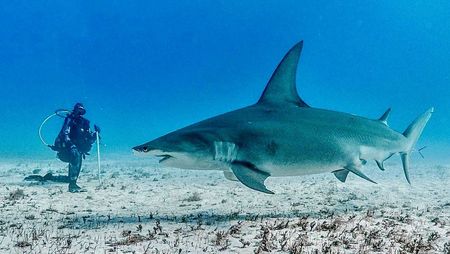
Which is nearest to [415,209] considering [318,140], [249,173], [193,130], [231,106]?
[318,140]

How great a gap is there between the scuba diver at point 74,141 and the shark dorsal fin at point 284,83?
6.79 meters

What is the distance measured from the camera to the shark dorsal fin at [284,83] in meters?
7.45

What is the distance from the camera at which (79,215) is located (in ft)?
25.8

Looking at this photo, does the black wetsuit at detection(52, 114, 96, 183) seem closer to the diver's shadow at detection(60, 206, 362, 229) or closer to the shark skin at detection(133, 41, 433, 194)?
the diver's shadow at detection(60, 206, 362, 229)

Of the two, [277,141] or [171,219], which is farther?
[171,219]

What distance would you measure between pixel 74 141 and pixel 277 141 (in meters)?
7.64

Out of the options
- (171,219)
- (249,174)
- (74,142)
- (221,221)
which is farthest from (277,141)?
(74,142)

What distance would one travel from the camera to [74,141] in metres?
12.3

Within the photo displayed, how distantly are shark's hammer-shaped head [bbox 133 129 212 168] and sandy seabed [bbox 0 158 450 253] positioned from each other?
105 centimetres

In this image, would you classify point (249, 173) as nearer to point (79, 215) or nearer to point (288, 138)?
point (288, 138)

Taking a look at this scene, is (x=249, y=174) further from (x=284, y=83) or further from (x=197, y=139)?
(x=284, y=83)

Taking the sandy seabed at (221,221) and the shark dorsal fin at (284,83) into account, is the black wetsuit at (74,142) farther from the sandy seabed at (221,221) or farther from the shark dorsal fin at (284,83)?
the shark dorsal fin at (284,83)

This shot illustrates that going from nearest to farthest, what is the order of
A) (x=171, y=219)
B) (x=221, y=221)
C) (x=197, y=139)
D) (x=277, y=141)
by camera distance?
(x=197, y=139) < (x=277, y=141) < (x=221, y=221) < (x=171, y=219)

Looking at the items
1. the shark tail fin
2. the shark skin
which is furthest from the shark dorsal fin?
the shark tail fin
